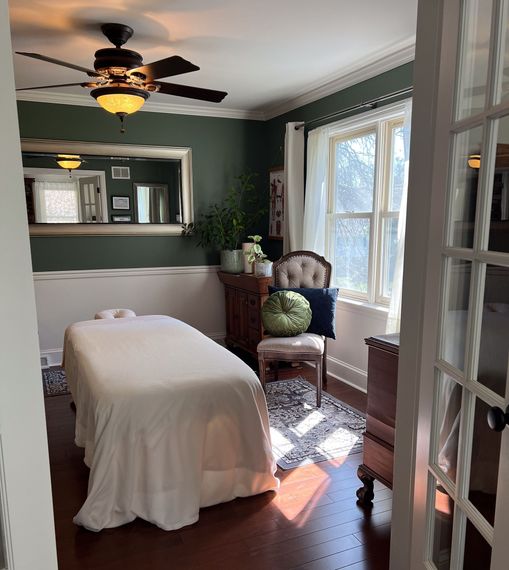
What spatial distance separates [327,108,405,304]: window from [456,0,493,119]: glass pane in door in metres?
2.21

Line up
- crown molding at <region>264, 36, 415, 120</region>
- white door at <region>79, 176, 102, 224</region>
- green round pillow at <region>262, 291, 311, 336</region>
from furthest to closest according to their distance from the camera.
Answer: white door at <region>79, 176, 102, 224</region> → green round pillow at <region>262, 291, 311, 336</region> → crown molding at <region>264, 36, 415, 120</region>

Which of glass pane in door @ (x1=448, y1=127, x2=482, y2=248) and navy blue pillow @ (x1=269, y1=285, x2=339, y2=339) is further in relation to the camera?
navy blue pillow @ (x1=269, y1=285, x2=339, y2=339)

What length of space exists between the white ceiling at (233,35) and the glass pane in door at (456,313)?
1958mm

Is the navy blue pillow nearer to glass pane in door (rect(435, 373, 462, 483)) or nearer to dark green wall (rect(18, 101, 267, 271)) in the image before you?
dark green wall (rect(18, 101, 267, 271))

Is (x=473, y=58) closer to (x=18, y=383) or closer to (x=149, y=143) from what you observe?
(x=18, y=383)

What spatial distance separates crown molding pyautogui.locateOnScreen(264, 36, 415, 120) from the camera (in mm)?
3174

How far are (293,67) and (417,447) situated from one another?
3123mm

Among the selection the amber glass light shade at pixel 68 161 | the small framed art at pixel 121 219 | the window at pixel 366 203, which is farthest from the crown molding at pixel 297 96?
the small framed art at pixel 121 219

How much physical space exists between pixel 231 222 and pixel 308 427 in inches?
102

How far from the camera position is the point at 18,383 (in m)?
1.07

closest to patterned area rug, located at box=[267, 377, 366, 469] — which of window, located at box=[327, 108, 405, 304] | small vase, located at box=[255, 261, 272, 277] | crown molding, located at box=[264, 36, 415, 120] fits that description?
window, located at box=[327, 108, 405, 304]

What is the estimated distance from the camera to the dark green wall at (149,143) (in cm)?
444

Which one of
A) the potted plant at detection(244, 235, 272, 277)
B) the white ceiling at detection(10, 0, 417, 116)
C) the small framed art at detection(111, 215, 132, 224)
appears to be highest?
the white ceiling at detection(10, 0, 417, 116)

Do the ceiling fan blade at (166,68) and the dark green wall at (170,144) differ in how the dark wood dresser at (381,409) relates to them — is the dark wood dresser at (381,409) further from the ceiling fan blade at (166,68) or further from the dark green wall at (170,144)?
the dark green wall at (170,144)
